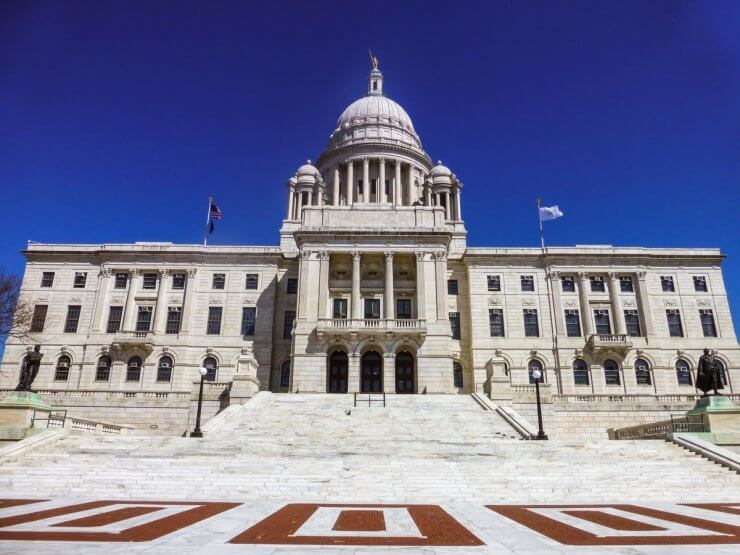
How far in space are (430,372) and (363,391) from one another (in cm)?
525

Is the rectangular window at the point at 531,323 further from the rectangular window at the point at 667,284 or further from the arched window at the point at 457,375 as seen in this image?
the rectangular window at the point at 667,284

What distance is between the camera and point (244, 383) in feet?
104

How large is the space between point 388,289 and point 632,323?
72.1 ft

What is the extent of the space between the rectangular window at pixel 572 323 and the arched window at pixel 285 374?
2436 cm

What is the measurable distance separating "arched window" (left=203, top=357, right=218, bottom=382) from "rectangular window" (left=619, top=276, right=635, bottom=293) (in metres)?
36.1

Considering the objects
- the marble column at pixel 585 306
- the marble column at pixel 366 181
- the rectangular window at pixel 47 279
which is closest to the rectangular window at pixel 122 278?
the rectangular window at pixel 47 279

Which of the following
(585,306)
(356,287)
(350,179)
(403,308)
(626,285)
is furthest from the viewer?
(350,179)

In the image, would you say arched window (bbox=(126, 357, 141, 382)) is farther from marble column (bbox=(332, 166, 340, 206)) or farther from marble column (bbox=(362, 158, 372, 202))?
marble column (bbox=(362, 158, 372, 202))

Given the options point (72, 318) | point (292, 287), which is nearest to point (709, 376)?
point (292, 287)

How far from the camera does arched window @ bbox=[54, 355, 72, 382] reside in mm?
43406

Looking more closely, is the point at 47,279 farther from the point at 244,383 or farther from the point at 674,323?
the point at 674,323

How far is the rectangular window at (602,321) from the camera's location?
45094 mm

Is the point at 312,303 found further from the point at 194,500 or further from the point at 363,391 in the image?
the point at 194,500

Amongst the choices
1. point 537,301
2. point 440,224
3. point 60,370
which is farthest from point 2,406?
point 537,301
